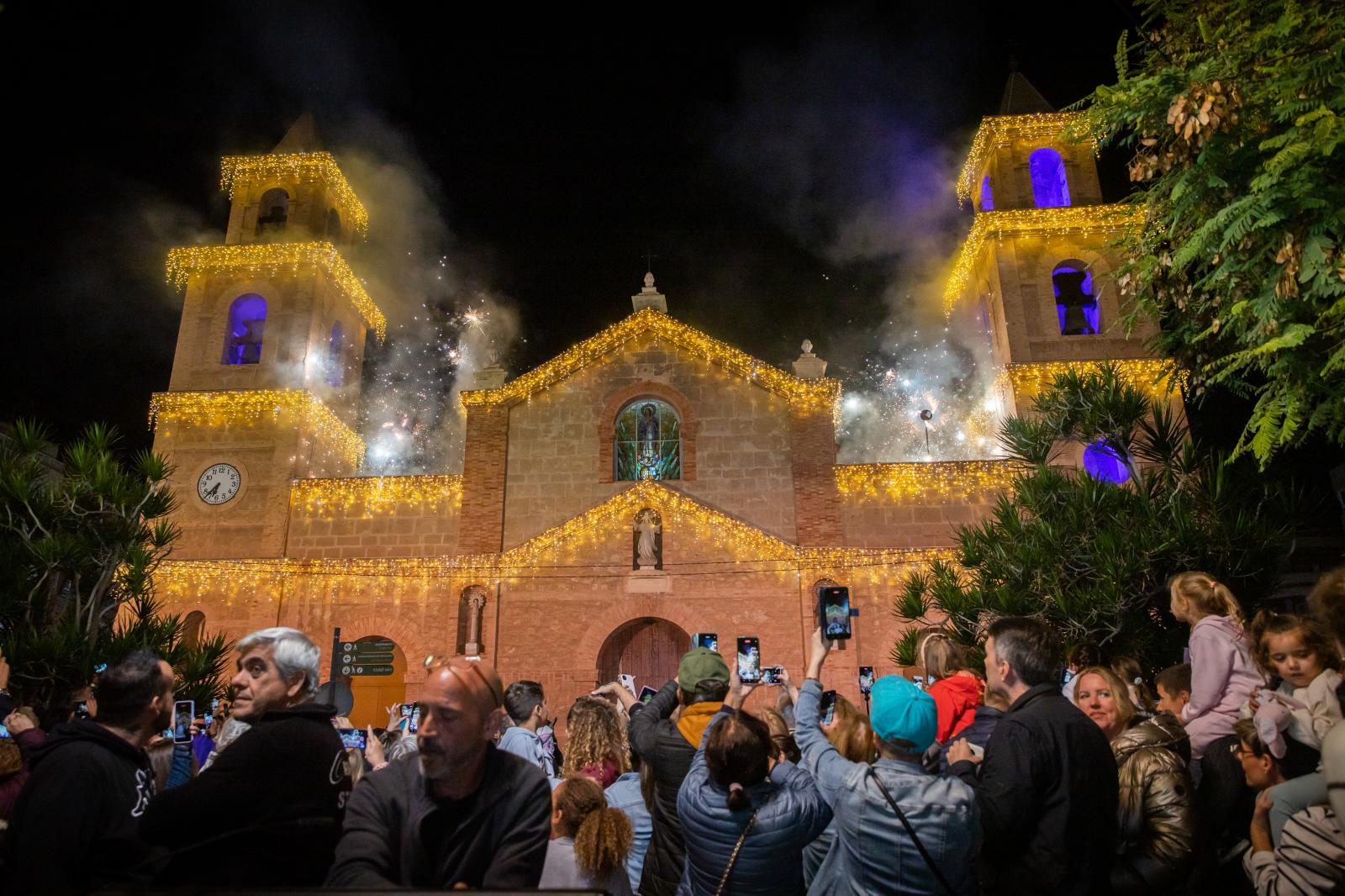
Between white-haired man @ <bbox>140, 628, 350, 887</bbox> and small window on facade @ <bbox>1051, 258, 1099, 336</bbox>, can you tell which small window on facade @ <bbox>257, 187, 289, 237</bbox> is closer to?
small window on facade @ <bbox>1051, 258, 1099, 336</bbox>

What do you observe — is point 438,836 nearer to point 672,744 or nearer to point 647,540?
point 672,744

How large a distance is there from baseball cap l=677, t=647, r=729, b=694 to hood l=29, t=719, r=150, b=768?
8.49 ft

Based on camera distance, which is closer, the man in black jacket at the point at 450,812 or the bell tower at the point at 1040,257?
the man in black jacket at the point at 450,812

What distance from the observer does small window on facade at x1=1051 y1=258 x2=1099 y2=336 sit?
2127 cm

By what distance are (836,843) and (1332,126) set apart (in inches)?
222

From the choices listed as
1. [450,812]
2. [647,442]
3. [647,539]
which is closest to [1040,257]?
[647,442]

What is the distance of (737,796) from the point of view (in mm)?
3441

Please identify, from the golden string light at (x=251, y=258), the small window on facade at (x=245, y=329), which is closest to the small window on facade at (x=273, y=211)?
the golden string light at (x=251, y=258)

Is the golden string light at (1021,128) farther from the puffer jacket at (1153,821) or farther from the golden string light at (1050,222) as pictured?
the puffer jacket at (1153,821)

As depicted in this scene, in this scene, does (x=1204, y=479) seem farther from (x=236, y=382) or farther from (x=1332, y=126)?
(x=236, y=382)

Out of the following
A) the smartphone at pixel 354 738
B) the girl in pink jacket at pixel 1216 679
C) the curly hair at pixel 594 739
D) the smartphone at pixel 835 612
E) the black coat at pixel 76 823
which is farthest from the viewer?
the smartphone at pixel 354 738

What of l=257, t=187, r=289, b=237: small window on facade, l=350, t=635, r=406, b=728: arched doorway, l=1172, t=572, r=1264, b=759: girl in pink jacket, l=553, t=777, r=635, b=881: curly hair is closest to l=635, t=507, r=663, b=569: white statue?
l=350, t=635, r=406, b=728: arched doorway

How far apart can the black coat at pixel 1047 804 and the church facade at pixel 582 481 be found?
13.1 metres

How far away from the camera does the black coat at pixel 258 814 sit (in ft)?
9.63
